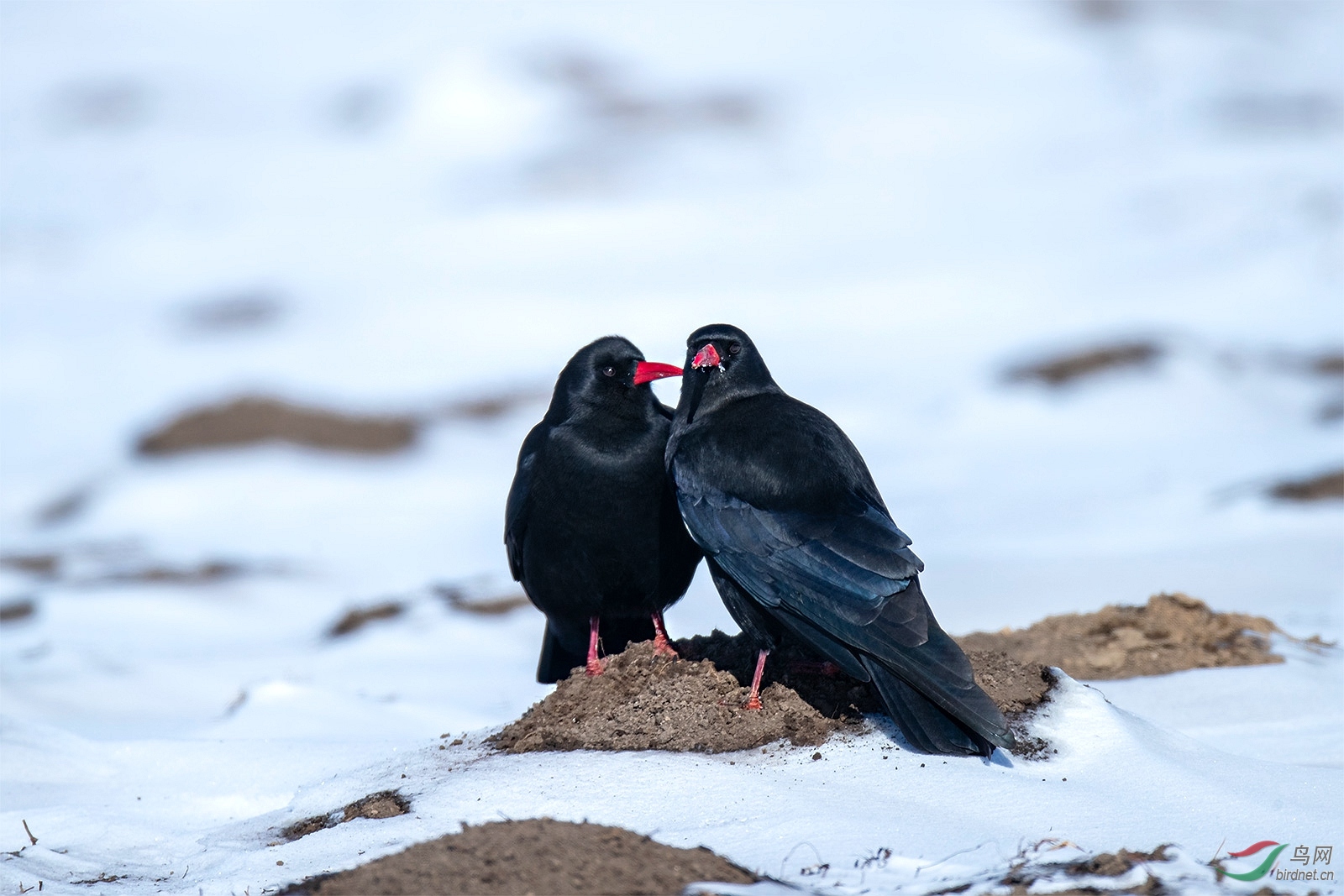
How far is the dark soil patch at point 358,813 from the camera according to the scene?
15.0ft

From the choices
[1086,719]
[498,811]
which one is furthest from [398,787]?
[1086,719]

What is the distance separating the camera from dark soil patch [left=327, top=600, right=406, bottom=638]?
10906mm

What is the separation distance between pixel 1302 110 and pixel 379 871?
4198cm

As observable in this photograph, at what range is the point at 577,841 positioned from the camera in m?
3.67

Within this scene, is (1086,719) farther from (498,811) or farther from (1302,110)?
(1302,110)

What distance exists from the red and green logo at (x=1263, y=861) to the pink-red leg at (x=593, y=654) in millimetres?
2401

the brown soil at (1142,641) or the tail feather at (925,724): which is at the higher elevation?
the brown soil at (1142,641)

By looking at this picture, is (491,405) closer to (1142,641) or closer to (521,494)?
(1142,641)

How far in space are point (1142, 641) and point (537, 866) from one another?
202 inches

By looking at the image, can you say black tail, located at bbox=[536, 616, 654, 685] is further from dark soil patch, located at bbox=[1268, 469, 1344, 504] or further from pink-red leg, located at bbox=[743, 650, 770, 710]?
dark soil patch, located at bbox=[1268, 469, 1344, 504]

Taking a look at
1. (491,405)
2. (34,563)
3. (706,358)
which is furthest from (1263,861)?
(491,405)

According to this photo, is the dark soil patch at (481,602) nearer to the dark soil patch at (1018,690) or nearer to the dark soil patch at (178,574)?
the dark soil patch at (178,574)

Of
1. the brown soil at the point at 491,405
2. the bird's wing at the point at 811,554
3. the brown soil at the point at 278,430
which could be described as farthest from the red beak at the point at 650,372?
the brown soil at the point at 491,405

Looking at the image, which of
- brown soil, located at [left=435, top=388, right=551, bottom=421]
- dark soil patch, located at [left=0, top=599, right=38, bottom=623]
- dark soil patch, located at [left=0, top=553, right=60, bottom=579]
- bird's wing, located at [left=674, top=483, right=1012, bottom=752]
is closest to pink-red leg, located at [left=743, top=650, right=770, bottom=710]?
bird's wing, located at [left=674, top=483, right=1012, bottom=752]
